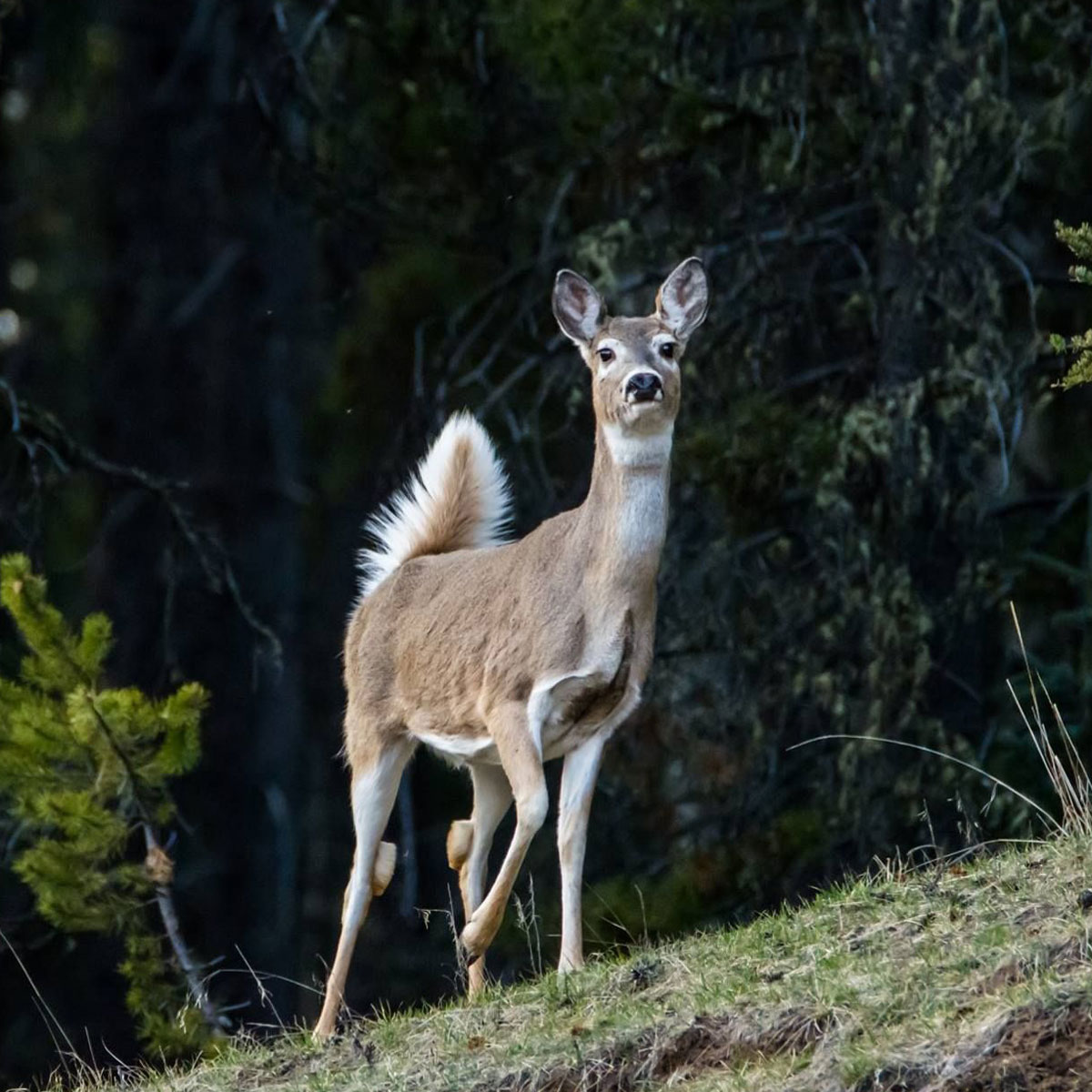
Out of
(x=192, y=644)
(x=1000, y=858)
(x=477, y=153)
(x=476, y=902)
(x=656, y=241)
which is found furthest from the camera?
(x=192, y=644)

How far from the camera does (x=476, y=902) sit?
944 cm

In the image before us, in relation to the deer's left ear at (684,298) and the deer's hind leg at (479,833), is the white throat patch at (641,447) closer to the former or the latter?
the deer's left ear at (684,298)

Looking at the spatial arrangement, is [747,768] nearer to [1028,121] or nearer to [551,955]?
[551,955]

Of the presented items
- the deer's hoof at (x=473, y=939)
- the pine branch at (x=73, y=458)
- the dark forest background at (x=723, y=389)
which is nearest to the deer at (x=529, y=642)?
the deer's hoof at (x=473, y=939)

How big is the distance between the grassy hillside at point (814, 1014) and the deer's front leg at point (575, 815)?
0.48 meters

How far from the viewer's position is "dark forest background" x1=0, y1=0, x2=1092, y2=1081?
39.9ft

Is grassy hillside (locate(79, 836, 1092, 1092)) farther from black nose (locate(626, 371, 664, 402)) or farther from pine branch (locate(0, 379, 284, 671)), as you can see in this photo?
pine branch (locate(0, 379, 284, 671))

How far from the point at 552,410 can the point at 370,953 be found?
14.1 ft

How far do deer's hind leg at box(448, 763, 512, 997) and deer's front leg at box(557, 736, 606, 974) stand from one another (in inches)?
31.1

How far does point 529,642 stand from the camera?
28.9 ft

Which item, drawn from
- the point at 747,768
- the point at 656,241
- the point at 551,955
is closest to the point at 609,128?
the point at 656,241

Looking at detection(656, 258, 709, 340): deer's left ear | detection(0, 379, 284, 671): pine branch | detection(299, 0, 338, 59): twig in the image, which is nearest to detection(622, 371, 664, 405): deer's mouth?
detection(656, 258, 709, 340): deer's left ear

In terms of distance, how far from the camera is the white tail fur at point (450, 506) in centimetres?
1006

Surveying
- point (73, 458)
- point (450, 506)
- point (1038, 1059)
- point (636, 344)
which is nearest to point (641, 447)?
point (636, 344)
